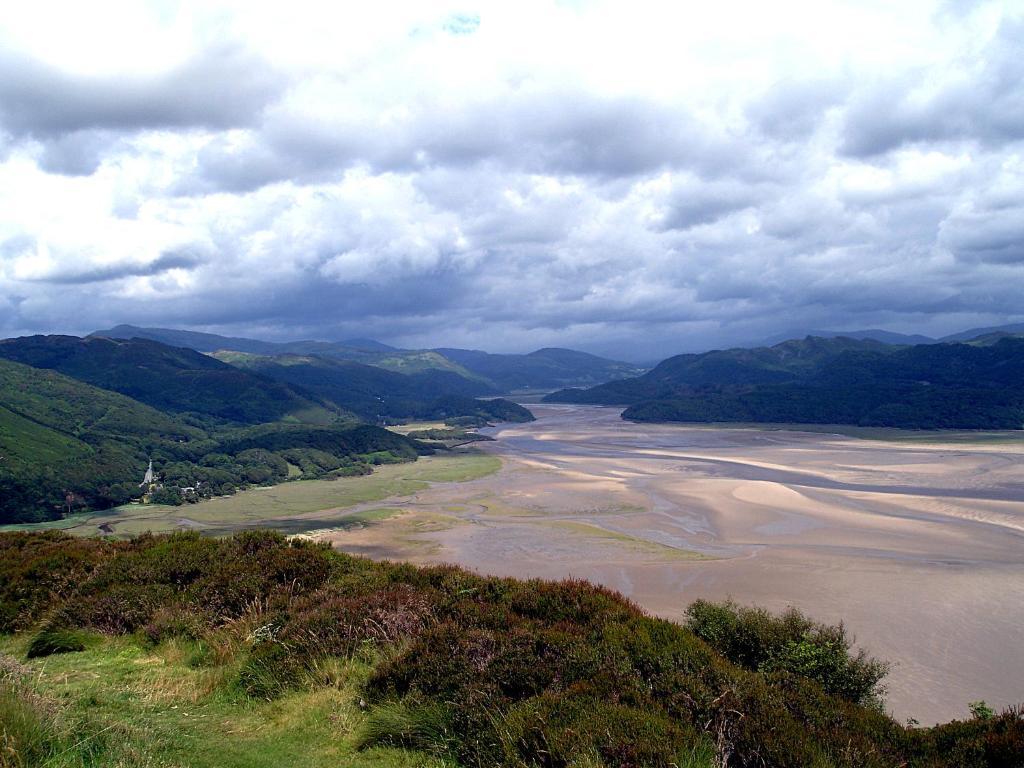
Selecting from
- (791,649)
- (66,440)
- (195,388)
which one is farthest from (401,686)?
(195,388)

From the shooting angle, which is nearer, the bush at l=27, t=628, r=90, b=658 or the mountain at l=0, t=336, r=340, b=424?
the bush at l=27, t=628, r=90, b=658

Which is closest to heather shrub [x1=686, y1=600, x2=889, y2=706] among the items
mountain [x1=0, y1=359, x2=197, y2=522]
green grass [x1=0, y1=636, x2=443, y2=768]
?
green grass [x1=0, y1=636, x2=443, y2=768]

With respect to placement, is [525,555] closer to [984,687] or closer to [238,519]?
[984,687]

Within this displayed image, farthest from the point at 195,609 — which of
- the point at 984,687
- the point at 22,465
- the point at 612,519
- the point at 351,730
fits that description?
the point at 22,465

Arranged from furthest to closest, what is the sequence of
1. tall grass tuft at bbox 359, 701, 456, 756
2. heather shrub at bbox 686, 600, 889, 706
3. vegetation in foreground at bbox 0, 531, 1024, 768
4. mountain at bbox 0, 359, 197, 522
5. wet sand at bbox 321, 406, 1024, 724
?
1. mountain at bbox 0, 359, 197, 522
2. wet sand at bbox 321, 406, 1024, 724
3. heather shrub at bbox 686, 600, 889, 706
4. tall grass tuft at bbox 359, 701, 456, 756
5. vegetation in foreground at bbox 0, 531, 1024, 768

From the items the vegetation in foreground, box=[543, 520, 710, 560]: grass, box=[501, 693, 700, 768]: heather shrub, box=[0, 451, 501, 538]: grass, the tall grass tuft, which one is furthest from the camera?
box=[0, 451, 501, 538]: grass

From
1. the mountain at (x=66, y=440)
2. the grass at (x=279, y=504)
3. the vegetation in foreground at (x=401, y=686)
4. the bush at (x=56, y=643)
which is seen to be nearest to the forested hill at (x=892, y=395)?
the grass at (x=279, y=504)

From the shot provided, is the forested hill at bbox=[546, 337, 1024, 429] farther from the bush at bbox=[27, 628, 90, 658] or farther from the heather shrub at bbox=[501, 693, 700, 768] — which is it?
the bush at bbox=[27, 628, 90, 658]
